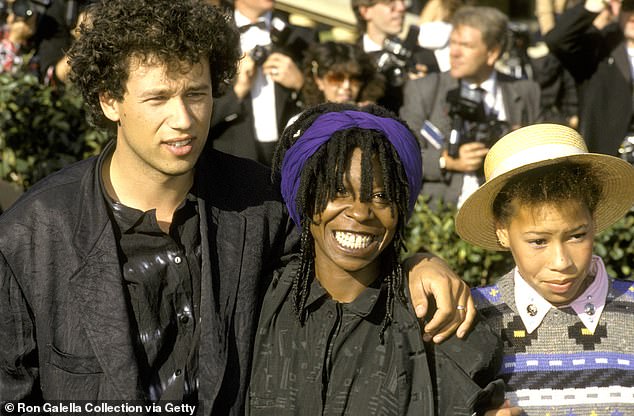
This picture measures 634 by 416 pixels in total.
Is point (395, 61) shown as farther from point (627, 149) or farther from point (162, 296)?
point (162, 296)

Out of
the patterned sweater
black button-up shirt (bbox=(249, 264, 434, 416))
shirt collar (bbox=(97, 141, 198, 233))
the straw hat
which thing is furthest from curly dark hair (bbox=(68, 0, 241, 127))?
the patterned sweater

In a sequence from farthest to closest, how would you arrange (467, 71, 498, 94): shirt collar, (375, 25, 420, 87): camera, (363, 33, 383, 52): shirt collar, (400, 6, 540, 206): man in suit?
1. (363, 33, 383, 52): shirt collar
2. (375, 25, 420, 87): camera
3. (467, 71, 498, 94): shirt collar
4. (400, 6, 540, 206): man in suit

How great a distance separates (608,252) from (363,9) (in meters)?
2.89

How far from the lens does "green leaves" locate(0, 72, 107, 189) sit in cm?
696

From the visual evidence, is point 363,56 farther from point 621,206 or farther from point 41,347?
point 41,347

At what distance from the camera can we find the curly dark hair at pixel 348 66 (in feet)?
22.4

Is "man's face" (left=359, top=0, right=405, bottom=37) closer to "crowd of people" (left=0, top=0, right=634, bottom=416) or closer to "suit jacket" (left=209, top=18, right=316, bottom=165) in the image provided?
"suit jacket" (left=209, top=18, right=316, bottom=165)

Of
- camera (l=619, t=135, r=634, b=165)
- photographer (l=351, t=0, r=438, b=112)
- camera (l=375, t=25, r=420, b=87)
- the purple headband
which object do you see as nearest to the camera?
the purple headband

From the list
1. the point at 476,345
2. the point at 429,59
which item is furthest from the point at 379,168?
the point at 429,59

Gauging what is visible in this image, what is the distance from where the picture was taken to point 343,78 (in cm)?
679

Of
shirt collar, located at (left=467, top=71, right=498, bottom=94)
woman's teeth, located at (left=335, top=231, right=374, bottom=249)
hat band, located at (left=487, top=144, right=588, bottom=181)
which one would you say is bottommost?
shirt collar, located at (left=467, top=71, right=498, bottom=94)

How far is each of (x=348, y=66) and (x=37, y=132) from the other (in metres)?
2.02

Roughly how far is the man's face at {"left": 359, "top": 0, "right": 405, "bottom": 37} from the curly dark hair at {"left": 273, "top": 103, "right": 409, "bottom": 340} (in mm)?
4236

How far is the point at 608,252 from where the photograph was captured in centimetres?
596
